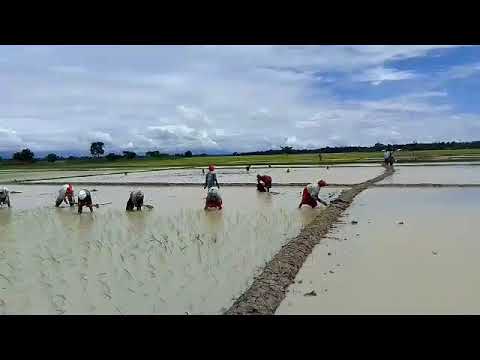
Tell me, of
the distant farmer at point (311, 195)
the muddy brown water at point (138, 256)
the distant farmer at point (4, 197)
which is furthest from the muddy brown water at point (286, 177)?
the distant farmer at point (4, 197)

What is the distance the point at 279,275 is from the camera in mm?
4688

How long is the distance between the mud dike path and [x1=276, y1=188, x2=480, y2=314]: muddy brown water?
9 centimetres

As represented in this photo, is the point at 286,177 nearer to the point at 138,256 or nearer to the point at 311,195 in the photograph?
the point at 311,195

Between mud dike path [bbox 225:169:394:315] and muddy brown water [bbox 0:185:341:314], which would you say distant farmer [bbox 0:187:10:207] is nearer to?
muddy brown water [bbox 0:185:341:314]

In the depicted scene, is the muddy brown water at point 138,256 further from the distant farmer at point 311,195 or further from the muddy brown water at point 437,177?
the muddy brown water at point 437,177

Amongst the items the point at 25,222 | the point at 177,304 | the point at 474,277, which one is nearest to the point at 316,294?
the point at 177,304

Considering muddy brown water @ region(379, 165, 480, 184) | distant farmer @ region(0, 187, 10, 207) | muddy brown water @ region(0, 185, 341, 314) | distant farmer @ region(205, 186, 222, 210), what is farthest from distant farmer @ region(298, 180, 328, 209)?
distant farmer @ region(0, 187, 10, 207)

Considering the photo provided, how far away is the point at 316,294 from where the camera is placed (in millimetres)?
4215

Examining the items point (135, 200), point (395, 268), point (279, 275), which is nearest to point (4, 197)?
point (135, 200)
